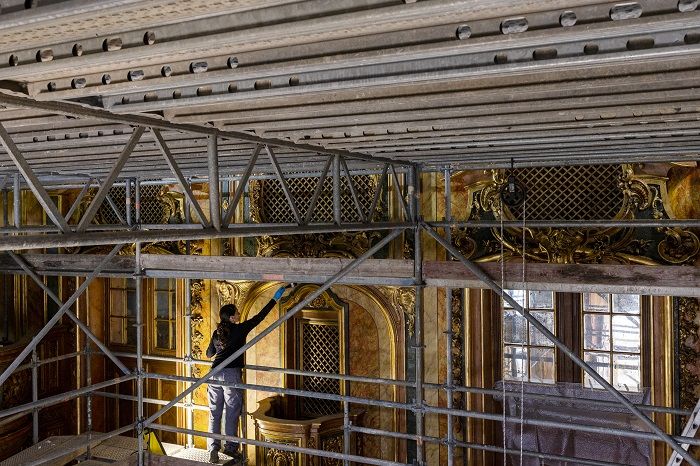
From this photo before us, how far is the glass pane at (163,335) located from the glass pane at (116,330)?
0.92 m

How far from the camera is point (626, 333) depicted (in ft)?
24.9

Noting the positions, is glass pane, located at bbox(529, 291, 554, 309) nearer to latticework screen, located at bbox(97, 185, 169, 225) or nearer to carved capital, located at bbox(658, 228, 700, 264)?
carved capital, located at bbox(658, 228, 700, 264)

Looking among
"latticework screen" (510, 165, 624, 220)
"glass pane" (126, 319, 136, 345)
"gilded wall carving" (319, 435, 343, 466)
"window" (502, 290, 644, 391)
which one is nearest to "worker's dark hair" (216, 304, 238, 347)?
"gilded wall carving" (319, 435, 343, 466)

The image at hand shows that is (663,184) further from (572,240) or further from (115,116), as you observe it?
(115,116)

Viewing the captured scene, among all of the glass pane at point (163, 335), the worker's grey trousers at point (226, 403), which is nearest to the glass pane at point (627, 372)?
the worker's grey trousers at point (226, 403)

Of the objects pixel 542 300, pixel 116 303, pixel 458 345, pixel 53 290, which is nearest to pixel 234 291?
pixel 116 303

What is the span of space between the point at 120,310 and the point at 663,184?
8.17 m

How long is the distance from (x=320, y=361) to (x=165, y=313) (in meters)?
2.67

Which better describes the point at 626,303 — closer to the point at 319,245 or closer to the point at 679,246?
the point at 679,246

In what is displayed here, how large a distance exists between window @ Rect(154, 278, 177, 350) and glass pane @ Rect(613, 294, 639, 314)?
6211 mm

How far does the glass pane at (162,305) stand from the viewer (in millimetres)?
10180

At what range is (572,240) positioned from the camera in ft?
24.5

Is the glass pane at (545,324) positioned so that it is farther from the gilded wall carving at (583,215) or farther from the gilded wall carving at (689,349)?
the gilded wall carving at (689,349)

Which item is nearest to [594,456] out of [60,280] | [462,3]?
[462,3]
